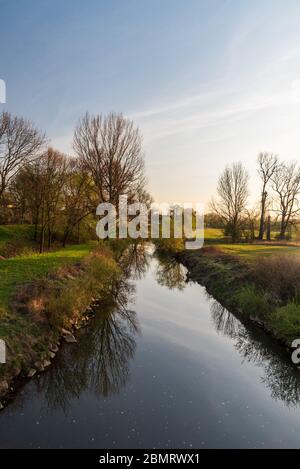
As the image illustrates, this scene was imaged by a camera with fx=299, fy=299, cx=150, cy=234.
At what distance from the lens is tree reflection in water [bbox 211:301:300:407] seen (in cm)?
782

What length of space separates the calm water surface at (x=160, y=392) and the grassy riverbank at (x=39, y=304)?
552mm

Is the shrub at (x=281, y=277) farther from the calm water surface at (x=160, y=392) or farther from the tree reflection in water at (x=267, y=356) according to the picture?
the calm water surface at (x=160, y=392)

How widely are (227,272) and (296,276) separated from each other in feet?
18.8

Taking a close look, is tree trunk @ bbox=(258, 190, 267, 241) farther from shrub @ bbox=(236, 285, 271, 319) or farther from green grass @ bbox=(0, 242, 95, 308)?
green grass @ bbox=(0, 242, 95, 308)

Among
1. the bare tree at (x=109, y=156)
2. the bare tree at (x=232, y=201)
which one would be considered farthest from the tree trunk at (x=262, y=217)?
the bare tree at (x=109, y=156)

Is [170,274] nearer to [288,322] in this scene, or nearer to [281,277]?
[281,277]

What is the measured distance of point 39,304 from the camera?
984 centimetres

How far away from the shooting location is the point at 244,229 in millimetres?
37875

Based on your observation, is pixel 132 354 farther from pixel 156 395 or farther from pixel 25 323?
pixel 25 323

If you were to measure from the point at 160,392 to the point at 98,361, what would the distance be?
8.35 ft

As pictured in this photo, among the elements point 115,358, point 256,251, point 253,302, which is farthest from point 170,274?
point 115,358

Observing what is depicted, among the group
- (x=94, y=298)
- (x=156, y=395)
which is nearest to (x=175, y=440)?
(x=156, y=395)

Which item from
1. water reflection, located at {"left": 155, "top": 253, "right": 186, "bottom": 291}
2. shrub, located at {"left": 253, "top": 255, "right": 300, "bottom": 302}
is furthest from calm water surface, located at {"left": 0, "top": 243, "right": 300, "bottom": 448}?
water reflection, located at {"left": 155, "top": 253, "right": 186, "bottom": 291}

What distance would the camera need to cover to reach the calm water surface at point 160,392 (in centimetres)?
581
